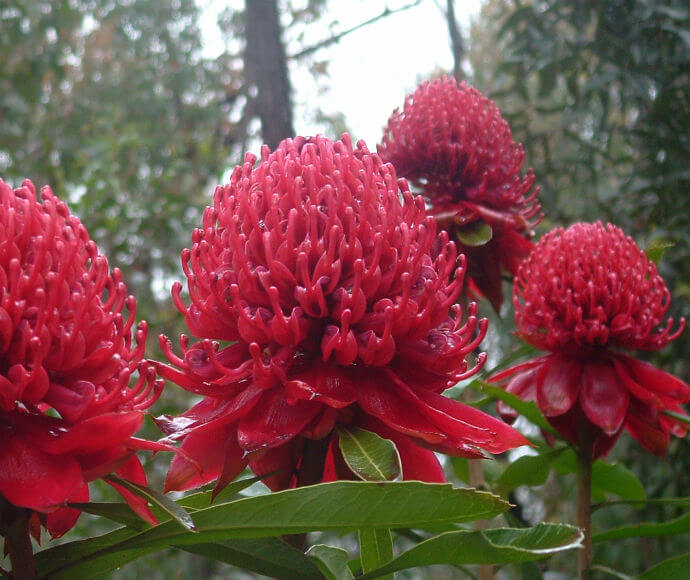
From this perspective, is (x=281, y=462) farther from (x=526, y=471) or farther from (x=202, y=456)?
(x=526, y=471)

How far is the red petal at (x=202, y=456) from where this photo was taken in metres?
0.96

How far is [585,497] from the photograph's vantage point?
1.47 meters

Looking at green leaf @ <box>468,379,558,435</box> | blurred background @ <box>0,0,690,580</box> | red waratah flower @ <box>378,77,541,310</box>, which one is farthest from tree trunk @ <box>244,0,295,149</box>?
green leaf @ <box>468,379,558,435</box>

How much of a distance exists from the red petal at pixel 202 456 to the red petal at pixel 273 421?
5cm

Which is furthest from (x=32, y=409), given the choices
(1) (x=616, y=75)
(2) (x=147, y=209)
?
(2) (x=147, y=209)

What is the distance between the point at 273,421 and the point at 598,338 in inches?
31.1

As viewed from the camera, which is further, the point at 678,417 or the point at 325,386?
the point at 678,417

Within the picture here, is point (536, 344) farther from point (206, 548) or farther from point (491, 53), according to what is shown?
point (491, 53)

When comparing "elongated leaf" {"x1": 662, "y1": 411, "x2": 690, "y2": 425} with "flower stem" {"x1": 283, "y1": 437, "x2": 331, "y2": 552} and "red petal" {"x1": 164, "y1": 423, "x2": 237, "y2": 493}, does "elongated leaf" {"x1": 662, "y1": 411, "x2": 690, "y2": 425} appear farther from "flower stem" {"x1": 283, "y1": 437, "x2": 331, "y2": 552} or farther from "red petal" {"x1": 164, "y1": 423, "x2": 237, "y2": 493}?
"red petal" {"x1": 164, "y1": 423, "x2": 237, "y2": 493}

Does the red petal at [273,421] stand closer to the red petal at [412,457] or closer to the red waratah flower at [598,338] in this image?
the red petal at [412,457]

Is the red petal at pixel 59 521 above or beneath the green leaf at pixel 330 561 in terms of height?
above

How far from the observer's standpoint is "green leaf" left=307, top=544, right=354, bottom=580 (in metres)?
0.86

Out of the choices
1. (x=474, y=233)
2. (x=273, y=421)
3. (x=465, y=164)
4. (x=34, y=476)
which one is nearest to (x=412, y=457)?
(x=273, y=421)

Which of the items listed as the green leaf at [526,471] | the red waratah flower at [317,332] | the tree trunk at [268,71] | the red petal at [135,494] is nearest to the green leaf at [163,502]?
the red petal at [135,494]
